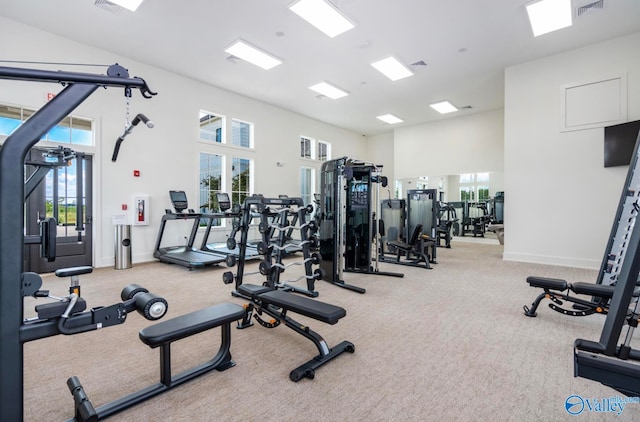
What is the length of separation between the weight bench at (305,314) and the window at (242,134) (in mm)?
5827

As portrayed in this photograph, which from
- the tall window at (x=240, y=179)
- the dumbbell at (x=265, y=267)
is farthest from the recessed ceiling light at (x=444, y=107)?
the dumbbell at (x=265, y=267)

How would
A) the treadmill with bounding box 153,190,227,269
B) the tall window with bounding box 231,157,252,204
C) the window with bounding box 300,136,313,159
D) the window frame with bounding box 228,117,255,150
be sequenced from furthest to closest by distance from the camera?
the window with bounding box 300,136,313,159, the tall window with bounding box 231,157,252,204, the window frame with bounding box 228,117,255,150, the treadmill with bounding box 153,190,227,269

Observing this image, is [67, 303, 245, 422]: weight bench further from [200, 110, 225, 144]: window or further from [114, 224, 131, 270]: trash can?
[200, 110, 225, 144]: window

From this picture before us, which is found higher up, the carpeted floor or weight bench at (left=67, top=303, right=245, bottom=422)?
weight bench at (left=67, top=303, right=245, bottom=422)

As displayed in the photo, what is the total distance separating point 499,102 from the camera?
325 inches

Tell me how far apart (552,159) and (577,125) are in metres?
0.70

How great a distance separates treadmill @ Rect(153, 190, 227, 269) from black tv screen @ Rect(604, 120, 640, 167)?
280 inches

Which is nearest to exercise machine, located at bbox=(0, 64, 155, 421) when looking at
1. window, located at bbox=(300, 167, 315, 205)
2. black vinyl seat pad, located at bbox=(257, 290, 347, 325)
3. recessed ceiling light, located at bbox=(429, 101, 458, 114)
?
black vinyl seat pad, located at bbox=(257, 290, 347, 325)

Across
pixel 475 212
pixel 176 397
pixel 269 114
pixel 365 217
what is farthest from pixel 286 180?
pixel 176 397

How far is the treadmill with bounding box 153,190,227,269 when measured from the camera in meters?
5.41

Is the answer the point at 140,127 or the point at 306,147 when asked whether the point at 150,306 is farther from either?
the point at 306,147

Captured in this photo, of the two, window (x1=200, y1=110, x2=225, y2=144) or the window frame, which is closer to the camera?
window (x1=200, y1=110, x2=225, y2=144)

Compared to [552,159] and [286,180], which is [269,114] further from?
[552,159]

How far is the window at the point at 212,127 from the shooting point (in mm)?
7256
